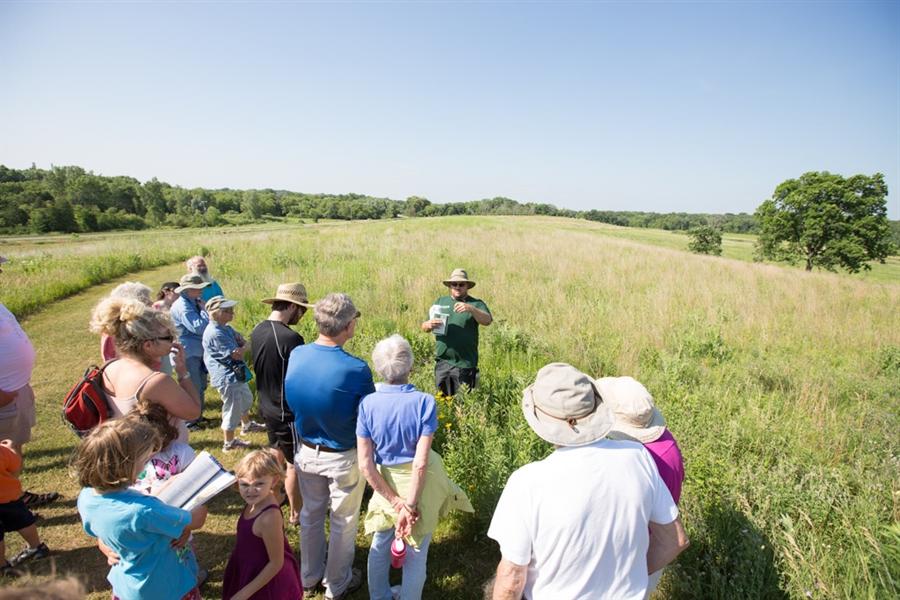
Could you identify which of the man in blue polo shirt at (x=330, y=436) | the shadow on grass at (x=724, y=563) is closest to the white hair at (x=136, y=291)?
the man in blue polo shirt at (x=330, y=436)

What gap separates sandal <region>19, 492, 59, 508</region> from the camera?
4.21 meters

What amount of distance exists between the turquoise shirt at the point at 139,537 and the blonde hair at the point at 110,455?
0.10m

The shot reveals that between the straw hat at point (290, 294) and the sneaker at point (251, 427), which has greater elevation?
the straw hat at point (290, 294)

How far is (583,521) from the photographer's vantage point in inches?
62.9

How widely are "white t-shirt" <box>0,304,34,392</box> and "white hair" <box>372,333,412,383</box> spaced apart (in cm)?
330

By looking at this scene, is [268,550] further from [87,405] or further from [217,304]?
[217,304]

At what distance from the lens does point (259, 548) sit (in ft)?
7.62

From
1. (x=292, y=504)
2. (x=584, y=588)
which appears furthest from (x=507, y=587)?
(x=292, y=504)

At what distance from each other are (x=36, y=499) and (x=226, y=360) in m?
2.33

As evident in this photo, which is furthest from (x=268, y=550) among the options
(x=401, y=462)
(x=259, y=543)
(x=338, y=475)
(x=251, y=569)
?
(x=401, y=462)

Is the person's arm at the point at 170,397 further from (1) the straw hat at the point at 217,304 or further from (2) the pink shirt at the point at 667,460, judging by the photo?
(2) the pink shirt at the point at 667,460

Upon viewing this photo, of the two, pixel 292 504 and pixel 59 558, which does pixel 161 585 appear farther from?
pixel 59 558

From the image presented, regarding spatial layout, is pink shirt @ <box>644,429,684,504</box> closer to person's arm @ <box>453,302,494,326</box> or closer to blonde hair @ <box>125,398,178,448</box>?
person's arm @ <box>453,302,494,326</box>

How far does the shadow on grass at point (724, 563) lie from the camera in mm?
2627
